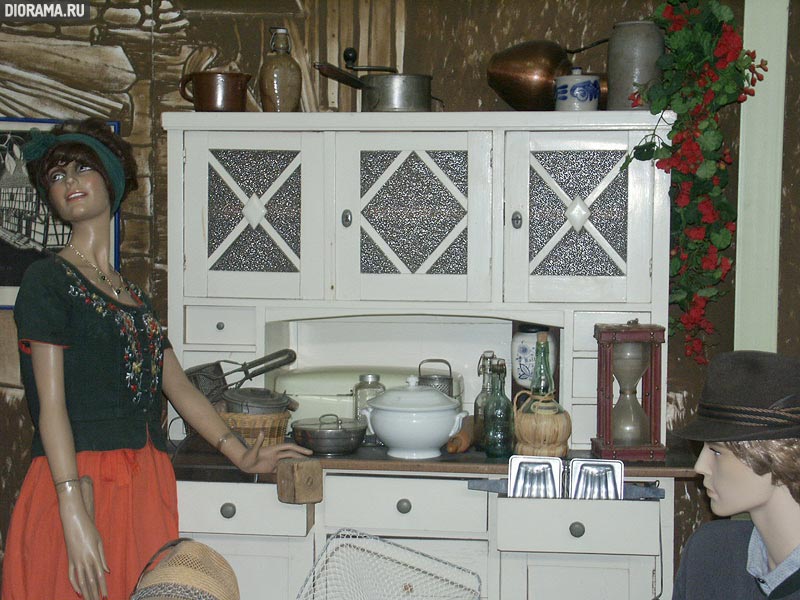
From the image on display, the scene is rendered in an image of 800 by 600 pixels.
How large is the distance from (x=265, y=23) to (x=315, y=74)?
0.24 m

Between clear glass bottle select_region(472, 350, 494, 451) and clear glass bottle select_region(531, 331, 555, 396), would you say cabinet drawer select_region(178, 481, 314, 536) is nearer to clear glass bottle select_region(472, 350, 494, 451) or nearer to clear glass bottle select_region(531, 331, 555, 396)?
clear glass bottle select_region(472, 350, 494, 451)

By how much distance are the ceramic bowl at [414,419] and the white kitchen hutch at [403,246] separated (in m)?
0.09

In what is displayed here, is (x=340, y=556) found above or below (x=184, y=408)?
below

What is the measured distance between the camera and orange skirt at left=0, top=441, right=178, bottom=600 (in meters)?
1.90

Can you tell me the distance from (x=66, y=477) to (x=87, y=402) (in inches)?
7.4

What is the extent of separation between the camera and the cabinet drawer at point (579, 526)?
7.77 ft

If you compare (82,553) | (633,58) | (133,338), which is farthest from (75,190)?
(633,58)

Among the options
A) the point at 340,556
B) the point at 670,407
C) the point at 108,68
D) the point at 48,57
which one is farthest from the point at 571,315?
the point at 48,57

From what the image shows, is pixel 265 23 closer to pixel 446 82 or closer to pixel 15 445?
pixel 446 82

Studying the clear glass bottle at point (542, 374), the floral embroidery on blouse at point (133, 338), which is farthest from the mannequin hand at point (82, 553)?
the clear glass bottle at point (542, 374)

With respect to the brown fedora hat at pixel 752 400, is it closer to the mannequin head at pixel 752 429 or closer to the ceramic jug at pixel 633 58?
the mannequin head at pixel 752 429

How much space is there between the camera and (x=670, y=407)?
3041 mm

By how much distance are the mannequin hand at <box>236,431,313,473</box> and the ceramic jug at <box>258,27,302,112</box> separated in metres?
1.04

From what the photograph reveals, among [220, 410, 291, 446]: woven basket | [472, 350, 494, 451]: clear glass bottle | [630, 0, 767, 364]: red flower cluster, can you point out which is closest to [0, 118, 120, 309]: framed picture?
[220, 410, 291, 446]: woven basket
